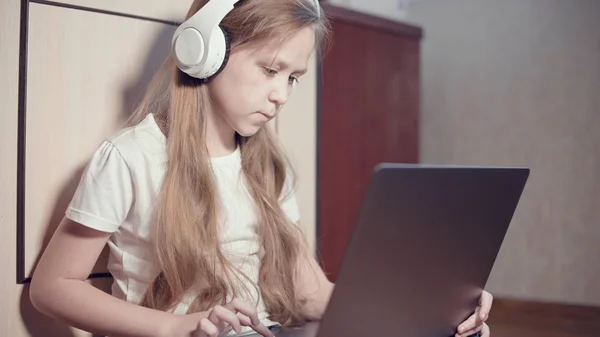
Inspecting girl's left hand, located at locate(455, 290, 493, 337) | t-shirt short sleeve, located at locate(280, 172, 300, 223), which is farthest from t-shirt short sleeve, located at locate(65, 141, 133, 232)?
girl's left hand, located at locate(455, 290, 493, 337)

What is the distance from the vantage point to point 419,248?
0.66m

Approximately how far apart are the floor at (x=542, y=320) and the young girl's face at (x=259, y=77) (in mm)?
1210

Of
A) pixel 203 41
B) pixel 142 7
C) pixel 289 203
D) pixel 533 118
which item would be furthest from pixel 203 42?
pixel 533 118

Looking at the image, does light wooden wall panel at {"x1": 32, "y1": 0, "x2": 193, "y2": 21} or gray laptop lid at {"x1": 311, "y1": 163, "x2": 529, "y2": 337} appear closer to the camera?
gray laptop lid at {"x1": 311, "y1": 163, "x2": 529, "y2": 337}

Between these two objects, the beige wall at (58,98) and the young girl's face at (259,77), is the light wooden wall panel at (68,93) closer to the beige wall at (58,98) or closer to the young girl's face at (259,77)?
the beige wall at (58,98)

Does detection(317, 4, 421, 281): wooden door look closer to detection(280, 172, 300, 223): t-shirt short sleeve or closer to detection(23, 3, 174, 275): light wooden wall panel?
detection(280, 172, 300, 223): t-shirt short sleeve

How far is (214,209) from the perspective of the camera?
0.88 m

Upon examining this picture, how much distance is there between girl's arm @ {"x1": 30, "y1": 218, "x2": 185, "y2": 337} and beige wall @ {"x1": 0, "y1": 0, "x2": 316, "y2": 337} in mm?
62

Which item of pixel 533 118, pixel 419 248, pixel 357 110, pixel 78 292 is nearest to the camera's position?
pixel 419 248

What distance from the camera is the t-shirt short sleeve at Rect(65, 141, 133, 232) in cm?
79

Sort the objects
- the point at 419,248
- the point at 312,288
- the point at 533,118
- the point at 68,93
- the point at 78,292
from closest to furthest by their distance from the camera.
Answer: the point at 419,248
the point at 78,292
the point at 68,93
the point at 312,288
the point at 533,118

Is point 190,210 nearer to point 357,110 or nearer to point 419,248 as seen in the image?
point 419,248

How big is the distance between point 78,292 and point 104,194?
0.12 m

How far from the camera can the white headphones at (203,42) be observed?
32.4 inches
